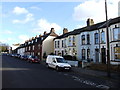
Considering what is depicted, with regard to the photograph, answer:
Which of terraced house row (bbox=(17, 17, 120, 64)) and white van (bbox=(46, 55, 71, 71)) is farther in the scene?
terraced house row (bbox=(17, 17, 120, 64))

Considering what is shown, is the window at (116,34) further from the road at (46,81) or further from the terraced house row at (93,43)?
the road at (46,81)

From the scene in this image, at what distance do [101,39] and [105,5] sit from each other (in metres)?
12.9

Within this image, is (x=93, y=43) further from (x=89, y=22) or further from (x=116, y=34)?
(x=89, y=22)

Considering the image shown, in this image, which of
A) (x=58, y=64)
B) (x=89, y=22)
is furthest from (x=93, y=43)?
(x=58, y=64)

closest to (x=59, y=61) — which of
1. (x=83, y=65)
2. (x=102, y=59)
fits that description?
(x=83, y=65)

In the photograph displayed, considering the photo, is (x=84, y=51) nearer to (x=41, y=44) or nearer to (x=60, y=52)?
(x=60, y=52)

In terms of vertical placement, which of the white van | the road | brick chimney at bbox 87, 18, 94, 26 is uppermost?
brick chimney at bbox 87, 18, 94, 26

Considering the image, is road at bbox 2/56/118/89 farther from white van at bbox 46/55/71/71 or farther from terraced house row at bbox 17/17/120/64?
terraced house row at bbox 17/17/120/64

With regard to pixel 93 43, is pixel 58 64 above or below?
below

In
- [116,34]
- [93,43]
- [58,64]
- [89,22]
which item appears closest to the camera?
[58,64]

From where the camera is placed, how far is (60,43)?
4262cm

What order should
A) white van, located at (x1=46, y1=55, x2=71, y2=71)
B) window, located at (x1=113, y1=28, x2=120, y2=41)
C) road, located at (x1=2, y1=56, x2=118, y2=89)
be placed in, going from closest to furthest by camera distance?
road, located at (x1=2, y1=56, x2=118, y2=89)
white van, located at (x1=46, y1=55, x2=71, y2=71)
window, located at (x1=113, y1=28, x2=120, y2=41)

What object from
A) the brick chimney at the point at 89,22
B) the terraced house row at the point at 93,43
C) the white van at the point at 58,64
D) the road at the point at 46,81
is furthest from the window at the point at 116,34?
the brick chimney at the point at 89,22

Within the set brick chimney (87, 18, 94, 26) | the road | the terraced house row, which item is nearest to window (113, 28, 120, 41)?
the terraced house row
